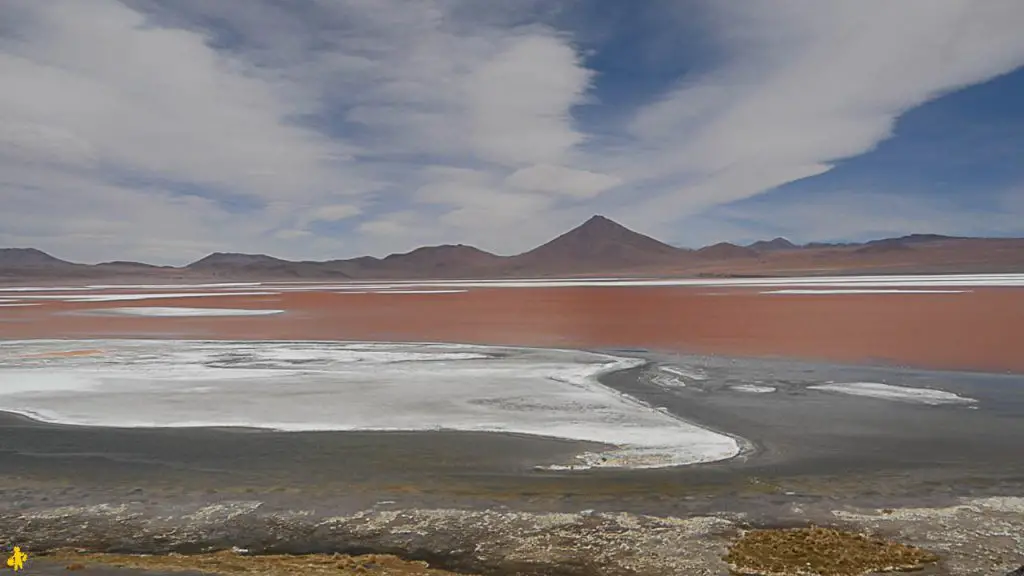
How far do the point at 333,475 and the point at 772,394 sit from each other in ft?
24.5

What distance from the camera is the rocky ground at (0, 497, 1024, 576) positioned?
536cm

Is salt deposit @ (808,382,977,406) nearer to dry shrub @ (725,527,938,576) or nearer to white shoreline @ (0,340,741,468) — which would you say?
white shoreline @ (0,340,741,468)

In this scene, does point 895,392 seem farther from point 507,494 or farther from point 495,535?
point 495,535

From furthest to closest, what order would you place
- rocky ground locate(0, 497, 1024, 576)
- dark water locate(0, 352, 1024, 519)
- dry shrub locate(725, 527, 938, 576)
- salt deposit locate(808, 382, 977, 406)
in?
salt deposit locate(808, 382, 977, 406)
dark water locate(0, 352, 1024, 519)
rocky ground locate(0, 497, 1024, 576)
dry shrub locate(725, 527, 938, 576)

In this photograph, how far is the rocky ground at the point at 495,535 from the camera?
5355 millimetres

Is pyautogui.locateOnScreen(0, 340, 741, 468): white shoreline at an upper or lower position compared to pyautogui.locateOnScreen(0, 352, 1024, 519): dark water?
upper

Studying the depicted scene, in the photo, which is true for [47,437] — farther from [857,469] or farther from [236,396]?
[857,469]

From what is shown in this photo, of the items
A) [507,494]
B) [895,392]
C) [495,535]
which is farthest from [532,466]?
[895,392]

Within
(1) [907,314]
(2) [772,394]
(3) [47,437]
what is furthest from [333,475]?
(1) [907,314]

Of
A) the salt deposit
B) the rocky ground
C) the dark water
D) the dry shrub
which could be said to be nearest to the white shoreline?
the dark water

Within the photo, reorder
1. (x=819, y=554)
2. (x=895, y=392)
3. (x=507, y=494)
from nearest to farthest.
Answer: (x=819, y=554)
(x=507, y=494)
(x=895, y=392)

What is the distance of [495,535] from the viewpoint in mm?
5938

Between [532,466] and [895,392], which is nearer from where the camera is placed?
[532,466]

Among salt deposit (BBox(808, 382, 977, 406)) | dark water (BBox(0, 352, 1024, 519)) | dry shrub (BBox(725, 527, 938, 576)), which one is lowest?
dry shrub (BBox(725, 527, 938, 576))
